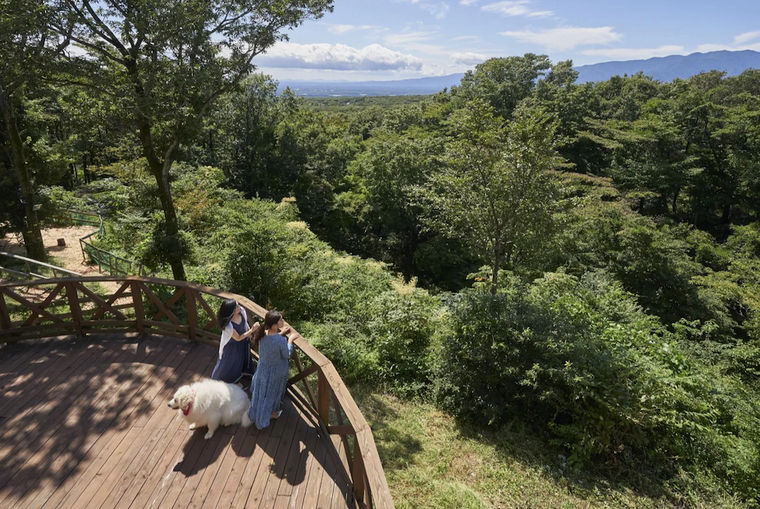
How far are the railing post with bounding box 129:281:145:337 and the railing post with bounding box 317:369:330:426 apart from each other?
142 inches

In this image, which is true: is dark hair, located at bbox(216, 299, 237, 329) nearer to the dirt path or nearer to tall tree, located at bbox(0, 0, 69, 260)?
tall tree, located at bbox(0, 0, 69, 260)

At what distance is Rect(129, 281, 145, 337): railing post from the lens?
615cm

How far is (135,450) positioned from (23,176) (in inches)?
463

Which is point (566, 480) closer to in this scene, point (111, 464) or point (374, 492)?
point (374, 492)

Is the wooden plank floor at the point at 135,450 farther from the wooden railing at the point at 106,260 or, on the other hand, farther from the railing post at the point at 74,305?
the wooden railing at the point at 106,260

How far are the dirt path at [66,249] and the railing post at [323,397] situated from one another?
11802 mm

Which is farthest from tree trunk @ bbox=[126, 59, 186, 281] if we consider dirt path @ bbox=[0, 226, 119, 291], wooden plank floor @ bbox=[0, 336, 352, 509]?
wooden plank floor @ bbox=[0, 336, 352, 509]

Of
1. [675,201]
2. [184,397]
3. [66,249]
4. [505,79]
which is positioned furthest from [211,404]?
[505,79]

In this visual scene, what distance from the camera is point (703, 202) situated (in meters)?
28.3

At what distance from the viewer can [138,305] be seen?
20.8ft

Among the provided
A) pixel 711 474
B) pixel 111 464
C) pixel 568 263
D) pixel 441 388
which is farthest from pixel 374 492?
pixel 568 263

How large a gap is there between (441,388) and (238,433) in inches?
171

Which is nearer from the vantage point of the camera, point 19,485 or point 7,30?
point 19,485

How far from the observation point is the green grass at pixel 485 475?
534 cm
